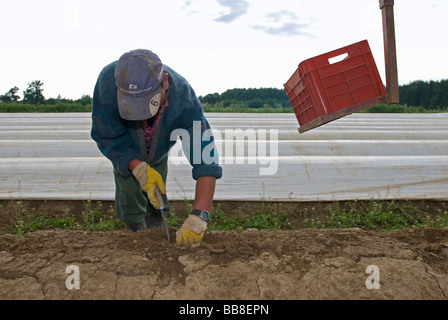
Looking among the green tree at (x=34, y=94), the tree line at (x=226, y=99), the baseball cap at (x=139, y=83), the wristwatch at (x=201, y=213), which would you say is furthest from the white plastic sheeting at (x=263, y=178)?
the green tree at (x=34, y=94)

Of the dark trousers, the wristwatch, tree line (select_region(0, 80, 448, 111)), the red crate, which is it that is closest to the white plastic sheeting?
the dark trousers

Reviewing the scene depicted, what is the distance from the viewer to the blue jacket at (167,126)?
6.40ft

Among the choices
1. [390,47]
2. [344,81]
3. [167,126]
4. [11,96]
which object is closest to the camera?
[167,126]

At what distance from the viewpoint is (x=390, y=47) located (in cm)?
220

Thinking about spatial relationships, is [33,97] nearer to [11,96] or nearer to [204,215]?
[11,96]

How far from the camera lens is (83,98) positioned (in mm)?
13695

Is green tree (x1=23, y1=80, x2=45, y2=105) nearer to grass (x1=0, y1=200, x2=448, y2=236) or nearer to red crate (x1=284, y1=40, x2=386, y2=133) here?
grass (x1=0, y1=200, x2=448, y2=236)

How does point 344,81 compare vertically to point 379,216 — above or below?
above

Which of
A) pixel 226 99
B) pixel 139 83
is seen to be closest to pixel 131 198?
pixel 139 83

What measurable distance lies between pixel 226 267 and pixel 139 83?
3.03ft

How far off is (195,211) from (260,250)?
388 mm

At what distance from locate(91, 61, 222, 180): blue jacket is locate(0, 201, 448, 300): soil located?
43 cm

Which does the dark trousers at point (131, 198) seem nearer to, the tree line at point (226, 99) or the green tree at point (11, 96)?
the tree line at point (226, 99)
